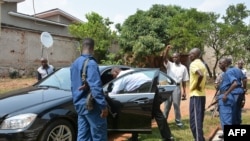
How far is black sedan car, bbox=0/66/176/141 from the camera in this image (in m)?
4.81

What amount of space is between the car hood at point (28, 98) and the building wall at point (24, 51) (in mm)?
12054

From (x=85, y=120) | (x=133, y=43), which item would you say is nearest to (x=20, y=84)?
(x=133, y=43)

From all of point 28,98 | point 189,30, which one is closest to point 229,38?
point 189,30

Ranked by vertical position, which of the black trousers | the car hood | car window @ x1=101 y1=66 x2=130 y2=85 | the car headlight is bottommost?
the black trousers

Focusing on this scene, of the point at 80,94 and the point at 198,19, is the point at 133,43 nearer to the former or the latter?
the point at 198,19

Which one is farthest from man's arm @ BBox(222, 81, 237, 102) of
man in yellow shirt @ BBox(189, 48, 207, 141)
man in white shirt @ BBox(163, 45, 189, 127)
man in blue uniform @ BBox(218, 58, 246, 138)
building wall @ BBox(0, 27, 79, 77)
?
building wall @ BBox(0, 27, 79, 77)

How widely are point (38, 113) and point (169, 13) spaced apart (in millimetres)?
21609

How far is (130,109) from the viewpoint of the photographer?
577 centimetres

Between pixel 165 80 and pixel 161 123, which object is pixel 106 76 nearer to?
pixel 161 123

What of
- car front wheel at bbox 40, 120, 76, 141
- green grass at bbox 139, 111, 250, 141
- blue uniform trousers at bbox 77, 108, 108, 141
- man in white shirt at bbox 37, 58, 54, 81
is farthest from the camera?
man in white shirt at bbox 37, 58, 54, 81

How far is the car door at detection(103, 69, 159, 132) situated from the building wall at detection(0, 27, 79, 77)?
40.9 ft

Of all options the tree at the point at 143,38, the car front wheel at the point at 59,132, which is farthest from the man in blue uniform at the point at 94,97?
the tree at the point at 143,38

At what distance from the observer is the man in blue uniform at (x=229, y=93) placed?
5.86m

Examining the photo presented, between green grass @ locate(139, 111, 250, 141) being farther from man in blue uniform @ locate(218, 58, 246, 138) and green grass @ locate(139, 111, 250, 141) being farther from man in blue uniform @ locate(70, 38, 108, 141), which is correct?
man in blue uniform @ locate(70, 38, 108, 141)
